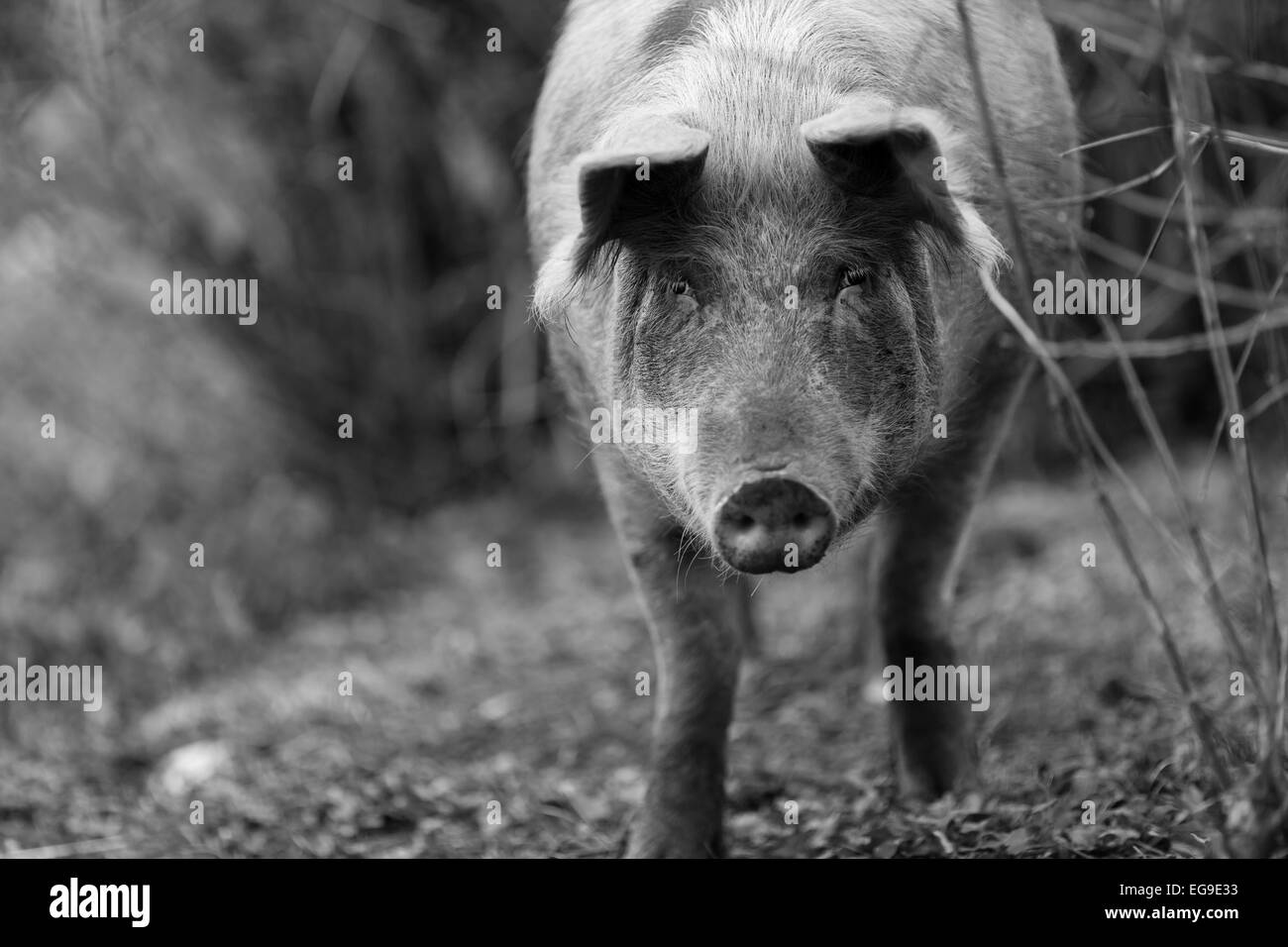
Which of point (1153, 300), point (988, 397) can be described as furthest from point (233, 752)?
point (1153, 300)

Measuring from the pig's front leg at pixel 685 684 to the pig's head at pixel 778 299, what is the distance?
0.61 m

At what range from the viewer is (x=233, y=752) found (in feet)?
19.7

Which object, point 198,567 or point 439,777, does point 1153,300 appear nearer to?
point 439,777

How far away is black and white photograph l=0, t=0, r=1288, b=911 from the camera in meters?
3.71

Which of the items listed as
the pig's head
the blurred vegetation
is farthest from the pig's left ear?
the blurred vegetation

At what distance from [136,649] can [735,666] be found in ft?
12.9

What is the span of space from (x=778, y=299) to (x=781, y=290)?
0.08 feet

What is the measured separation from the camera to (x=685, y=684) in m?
4.63
